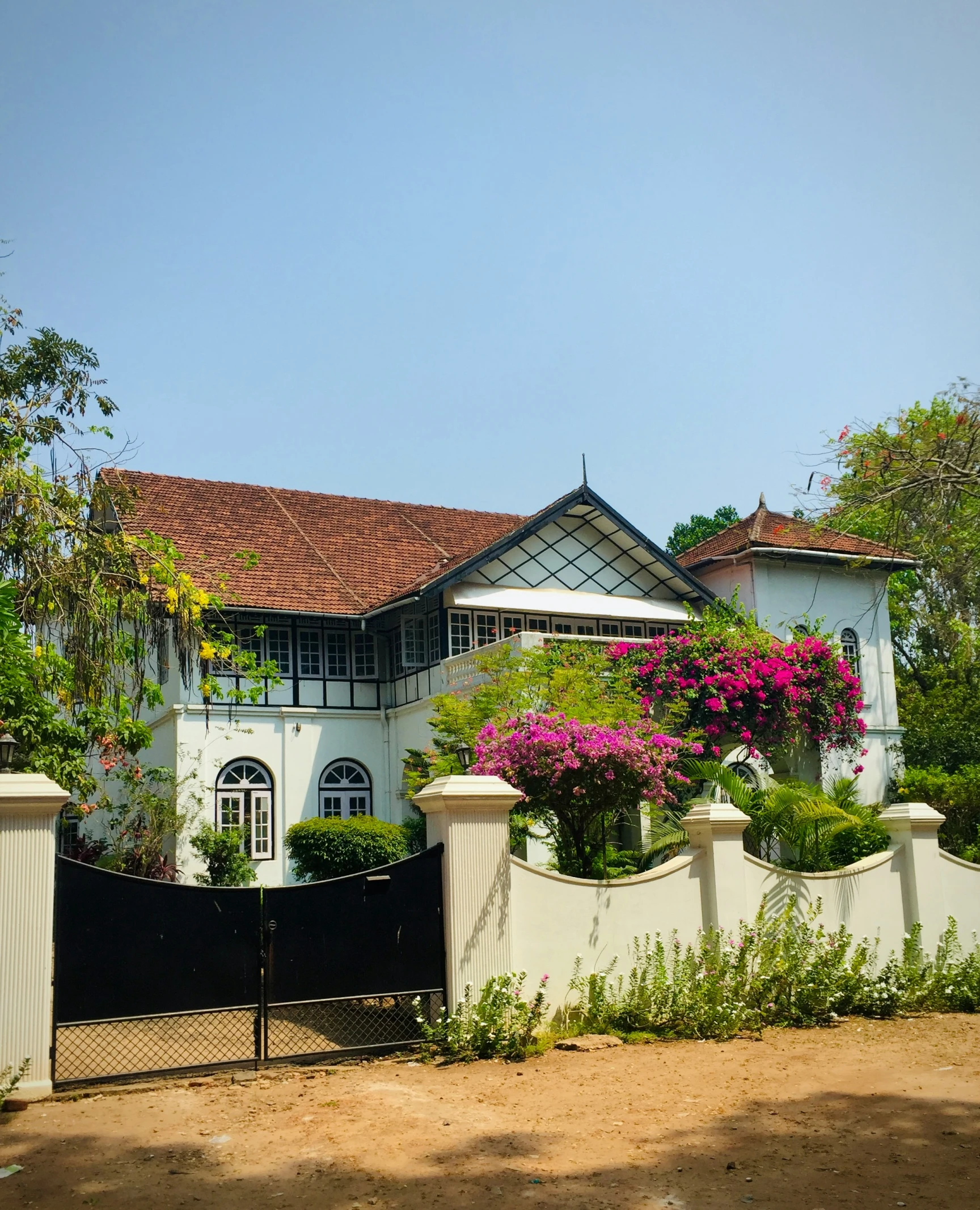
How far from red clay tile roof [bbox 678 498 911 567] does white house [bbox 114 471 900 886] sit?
74mm

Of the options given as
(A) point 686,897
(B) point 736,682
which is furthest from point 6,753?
(B) point 736,682

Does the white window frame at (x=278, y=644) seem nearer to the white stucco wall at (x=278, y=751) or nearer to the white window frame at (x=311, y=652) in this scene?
the white window frame at (x=311, y=652)

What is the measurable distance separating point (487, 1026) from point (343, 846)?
10373mm

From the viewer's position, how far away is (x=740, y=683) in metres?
20.2

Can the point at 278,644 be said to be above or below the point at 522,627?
below

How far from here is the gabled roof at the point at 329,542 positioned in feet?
74.8

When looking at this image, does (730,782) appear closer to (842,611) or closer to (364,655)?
(364,655)

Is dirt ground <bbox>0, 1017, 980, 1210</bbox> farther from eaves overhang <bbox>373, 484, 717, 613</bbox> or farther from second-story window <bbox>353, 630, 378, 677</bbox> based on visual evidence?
second-story window <bbox>353, 630, 378, 677</bbox>

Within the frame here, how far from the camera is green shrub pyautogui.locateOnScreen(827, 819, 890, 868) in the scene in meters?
17.0

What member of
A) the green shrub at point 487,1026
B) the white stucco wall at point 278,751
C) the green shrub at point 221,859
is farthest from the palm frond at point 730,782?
the white stucco wall at point 278,751

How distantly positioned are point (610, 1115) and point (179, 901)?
352cm

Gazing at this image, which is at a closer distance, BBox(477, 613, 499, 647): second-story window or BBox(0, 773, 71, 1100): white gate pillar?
BBox(0, 773, 71, 1100): white gate pillar

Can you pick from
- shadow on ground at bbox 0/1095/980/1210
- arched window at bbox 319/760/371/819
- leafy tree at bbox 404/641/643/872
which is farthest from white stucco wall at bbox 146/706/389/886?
shadow on ground at bbox 0/1095/980/1210

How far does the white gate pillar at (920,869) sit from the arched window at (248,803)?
39.9ft
